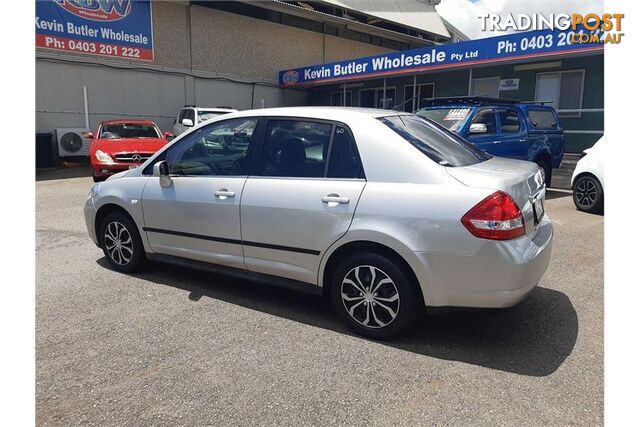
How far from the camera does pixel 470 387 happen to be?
279 cm

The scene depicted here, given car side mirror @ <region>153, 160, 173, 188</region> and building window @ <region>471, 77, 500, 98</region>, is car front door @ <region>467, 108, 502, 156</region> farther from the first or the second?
building window @ <region>471, 77, 500, 98</region>

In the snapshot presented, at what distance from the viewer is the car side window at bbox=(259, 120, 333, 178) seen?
3.61 m

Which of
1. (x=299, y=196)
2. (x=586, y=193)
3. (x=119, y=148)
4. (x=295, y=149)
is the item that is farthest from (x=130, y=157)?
(x=586, y=193)

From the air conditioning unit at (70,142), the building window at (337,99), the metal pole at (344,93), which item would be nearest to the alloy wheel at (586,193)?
the metal pole at (344,93)

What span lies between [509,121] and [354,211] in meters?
7.01

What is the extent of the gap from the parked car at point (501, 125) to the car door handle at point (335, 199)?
5269 mm

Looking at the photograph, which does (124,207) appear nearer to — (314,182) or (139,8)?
(314,182)

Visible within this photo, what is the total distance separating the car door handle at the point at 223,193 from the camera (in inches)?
152

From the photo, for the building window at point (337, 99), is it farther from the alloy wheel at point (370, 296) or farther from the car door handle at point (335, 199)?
the alloy wheel at point (370, 296)

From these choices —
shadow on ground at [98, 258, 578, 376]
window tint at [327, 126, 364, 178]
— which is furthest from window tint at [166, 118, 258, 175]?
shadow on ground at [98, 258, 578, 376]

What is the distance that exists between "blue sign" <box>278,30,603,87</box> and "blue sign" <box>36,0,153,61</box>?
6.55m

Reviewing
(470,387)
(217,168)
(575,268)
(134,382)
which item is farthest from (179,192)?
(575,268)

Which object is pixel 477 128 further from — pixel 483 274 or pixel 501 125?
pixel 483 274

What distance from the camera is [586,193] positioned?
800 centimetres
